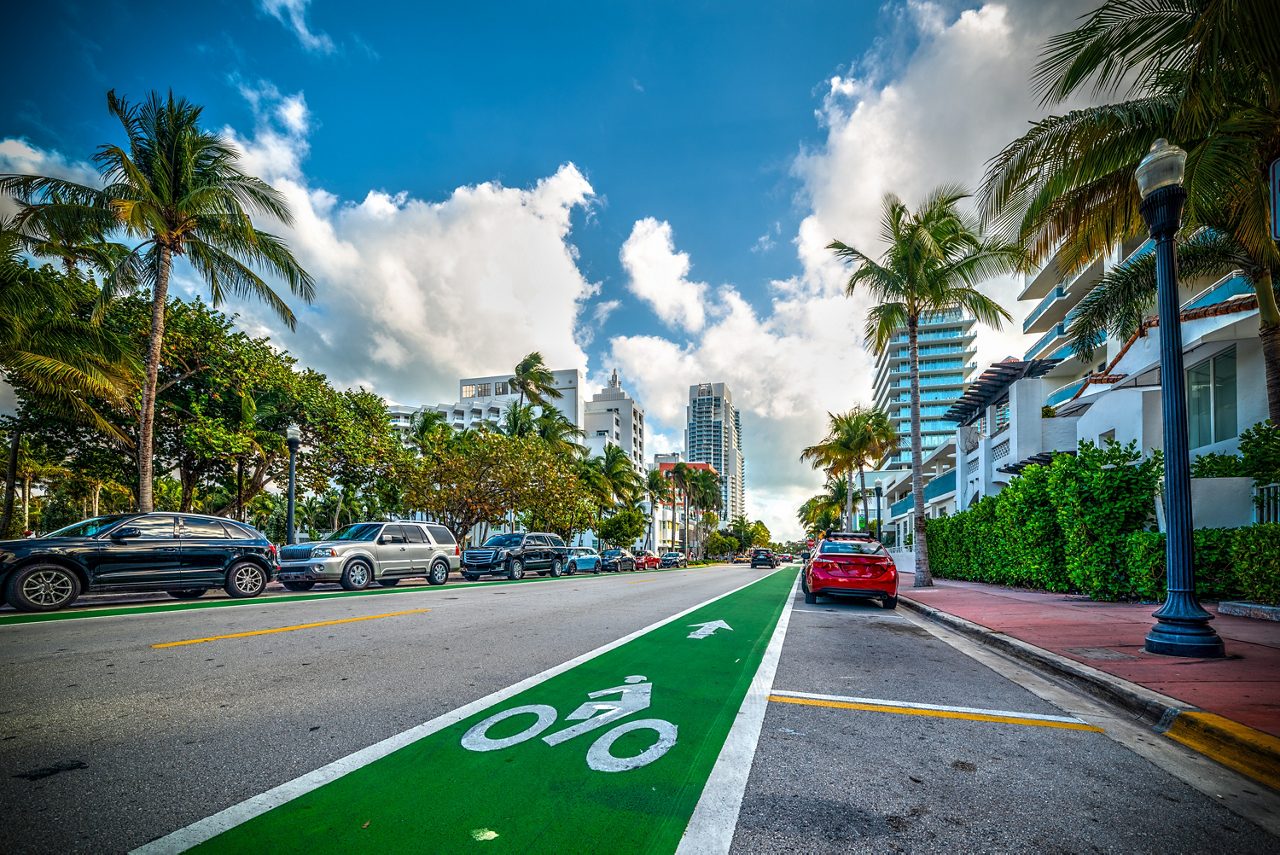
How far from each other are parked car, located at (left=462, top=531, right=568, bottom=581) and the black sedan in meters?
8.16

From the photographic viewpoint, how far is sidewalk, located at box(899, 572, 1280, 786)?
14.0 ft

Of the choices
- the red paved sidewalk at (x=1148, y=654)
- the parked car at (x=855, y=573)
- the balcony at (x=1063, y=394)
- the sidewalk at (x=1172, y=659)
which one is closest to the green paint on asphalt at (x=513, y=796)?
the sidewalk at (x=1172, y=659)

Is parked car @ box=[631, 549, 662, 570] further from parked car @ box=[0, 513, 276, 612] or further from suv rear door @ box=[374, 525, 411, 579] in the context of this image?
parked car @ box=[0, 513, 276, 612]

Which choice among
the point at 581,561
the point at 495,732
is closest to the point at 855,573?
the point at 495,732

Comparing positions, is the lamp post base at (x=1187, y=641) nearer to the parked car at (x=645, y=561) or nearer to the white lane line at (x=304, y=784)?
the white lane line at (x=304, y=784)

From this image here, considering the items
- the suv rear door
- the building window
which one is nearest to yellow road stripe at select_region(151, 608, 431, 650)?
the suv rear door

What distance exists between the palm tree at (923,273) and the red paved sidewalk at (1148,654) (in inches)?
308

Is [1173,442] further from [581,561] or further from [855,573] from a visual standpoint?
[581,561]

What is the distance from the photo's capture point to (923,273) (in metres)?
Answer: 19.2

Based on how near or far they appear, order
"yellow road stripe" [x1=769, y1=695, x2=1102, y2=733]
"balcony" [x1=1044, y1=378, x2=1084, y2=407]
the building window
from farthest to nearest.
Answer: "balcony" [x1=1044, y1=378, x2=1084, y2=407] → the building window → "yellow road stripe" [x1=769, y1=695, x2=1102, y2=733]

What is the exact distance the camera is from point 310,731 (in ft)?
13.1

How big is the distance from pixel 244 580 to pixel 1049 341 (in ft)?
149

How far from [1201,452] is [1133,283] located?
4649 millimetres

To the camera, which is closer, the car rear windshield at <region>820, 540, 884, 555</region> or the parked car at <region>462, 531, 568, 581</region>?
the car rear windshield at <region>820, 540, 884, 555</region>
